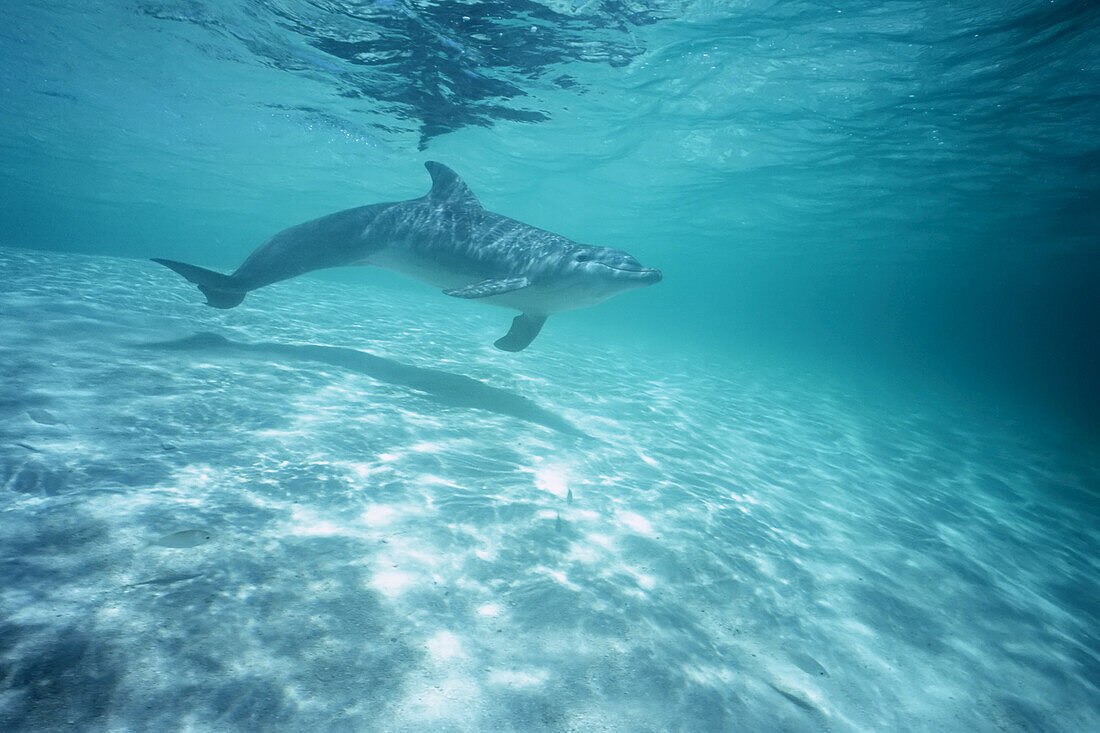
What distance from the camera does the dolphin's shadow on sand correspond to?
837cm

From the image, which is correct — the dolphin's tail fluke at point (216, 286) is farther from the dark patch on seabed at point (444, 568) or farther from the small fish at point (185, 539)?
the small fish at point (185, 539)

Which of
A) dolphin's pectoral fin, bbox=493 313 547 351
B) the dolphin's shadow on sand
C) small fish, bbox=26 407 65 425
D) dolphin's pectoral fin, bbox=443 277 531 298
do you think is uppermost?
dolphin's pectoral fin, bbox=443 277 531 298

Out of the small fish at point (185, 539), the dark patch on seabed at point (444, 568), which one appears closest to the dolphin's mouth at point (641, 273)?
the dark patch on seabed at point (444, 568)

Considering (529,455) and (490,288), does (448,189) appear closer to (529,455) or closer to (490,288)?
(490,288)

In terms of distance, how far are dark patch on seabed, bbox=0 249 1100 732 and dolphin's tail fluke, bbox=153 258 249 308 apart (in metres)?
0.85

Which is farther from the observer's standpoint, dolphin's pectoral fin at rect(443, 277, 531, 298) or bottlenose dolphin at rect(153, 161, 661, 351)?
bottlenose dolphin at rect(153, 161, 661, 351)

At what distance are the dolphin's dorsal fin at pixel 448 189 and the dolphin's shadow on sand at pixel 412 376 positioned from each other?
3517 mm

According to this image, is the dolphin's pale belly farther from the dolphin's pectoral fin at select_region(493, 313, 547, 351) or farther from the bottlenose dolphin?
the dolphin's pectoral fin at select_region(493, 313, 547, 351)

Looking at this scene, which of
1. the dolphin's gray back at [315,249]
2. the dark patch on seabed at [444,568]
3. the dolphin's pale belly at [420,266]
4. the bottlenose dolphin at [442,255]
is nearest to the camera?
the dark patch on seabed at [444,568]

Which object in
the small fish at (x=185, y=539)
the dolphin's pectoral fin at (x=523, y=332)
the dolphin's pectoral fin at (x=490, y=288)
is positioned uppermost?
the dolphin's pectoral fin at (x=490, y=288)

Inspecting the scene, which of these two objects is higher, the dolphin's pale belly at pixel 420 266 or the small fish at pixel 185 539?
the dolphin's pale belly at pixel 420 266

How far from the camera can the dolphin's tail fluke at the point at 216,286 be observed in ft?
27.6

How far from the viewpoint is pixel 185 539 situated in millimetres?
3369

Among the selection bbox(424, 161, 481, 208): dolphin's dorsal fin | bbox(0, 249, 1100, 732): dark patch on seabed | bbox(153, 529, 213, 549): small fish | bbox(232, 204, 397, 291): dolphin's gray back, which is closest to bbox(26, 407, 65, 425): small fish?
bbox(0, 249, 1100, 732): dark patch on seabed
